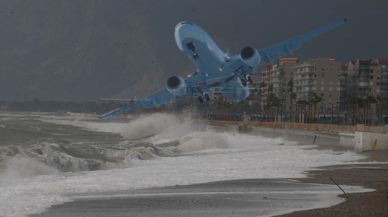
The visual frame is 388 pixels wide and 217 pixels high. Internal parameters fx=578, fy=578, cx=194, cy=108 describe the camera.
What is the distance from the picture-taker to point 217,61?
147 ft

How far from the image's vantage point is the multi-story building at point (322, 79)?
159 meters

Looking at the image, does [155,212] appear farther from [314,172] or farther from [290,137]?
[290,137]

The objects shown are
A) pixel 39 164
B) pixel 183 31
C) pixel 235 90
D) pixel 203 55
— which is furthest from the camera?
pixel 235 90

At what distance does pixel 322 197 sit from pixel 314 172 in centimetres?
695

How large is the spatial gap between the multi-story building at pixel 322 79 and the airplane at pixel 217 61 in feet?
361

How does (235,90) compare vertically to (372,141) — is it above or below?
above

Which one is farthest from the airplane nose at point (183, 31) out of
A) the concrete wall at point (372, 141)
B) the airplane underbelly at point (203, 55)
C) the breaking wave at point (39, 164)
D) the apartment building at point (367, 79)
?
the apartment building at point (367, 79)

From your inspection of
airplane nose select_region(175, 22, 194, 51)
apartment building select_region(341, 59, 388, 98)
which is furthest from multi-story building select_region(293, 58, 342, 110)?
airplane nose select_region(175, 22, 194, 51)

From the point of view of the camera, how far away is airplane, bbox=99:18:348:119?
42125mm

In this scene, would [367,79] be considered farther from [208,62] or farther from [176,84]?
[208,62]

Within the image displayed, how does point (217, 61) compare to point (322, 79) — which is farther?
point (322, 79)

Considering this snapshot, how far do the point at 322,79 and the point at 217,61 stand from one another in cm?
11960

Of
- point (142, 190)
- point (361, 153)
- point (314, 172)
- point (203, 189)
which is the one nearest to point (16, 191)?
point (142, 190)

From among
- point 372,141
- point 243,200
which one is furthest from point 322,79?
point 243,200
